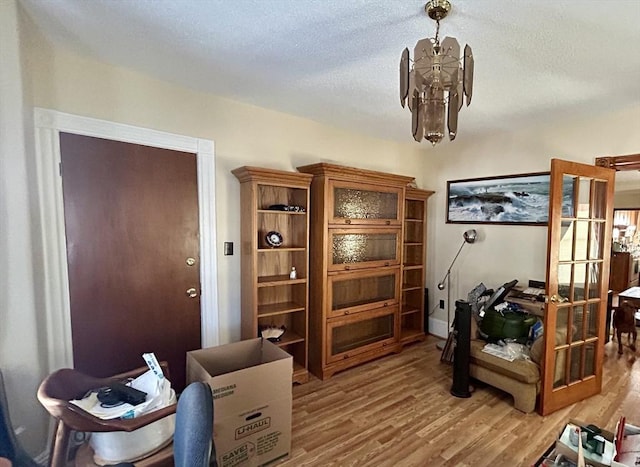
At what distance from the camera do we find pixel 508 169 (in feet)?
11.1

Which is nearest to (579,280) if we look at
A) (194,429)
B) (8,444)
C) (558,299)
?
(558,299)

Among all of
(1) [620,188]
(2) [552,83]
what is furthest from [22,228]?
(1) [620,188]

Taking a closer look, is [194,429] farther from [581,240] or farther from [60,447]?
[581,240]

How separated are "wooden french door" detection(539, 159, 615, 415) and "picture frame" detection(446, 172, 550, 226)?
1.72 ft

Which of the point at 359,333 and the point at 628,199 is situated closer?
the point at 359,333

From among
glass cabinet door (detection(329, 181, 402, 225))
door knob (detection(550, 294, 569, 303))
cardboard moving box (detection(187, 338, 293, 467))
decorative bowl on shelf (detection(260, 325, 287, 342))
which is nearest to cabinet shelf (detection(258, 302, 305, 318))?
decorative bowl on shelf (detection(260, 325, 287, 342))

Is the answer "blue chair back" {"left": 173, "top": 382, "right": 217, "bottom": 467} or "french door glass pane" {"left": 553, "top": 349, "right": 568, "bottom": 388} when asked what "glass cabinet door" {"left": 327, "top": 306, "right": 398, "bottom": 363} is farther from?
"blue chair back" {"left": 173, "top": 382, "right": 217, "bottom": 467}

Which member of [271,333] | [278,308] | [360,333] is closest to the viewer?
[271,333]

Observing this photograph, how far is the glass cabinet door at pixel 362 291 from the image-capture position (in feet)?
9.80

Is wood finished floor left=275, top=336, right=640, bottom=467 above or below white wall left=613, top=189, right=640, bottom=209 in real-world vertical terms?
below

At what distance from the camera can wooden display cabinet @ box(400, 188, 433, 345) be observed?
3795 mm

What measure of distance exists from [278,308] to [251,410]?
3.50ft

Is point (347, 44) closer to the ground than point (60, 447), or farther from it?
farther from it

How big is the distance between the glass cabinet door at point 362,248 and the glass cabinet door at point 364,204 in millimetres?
108
